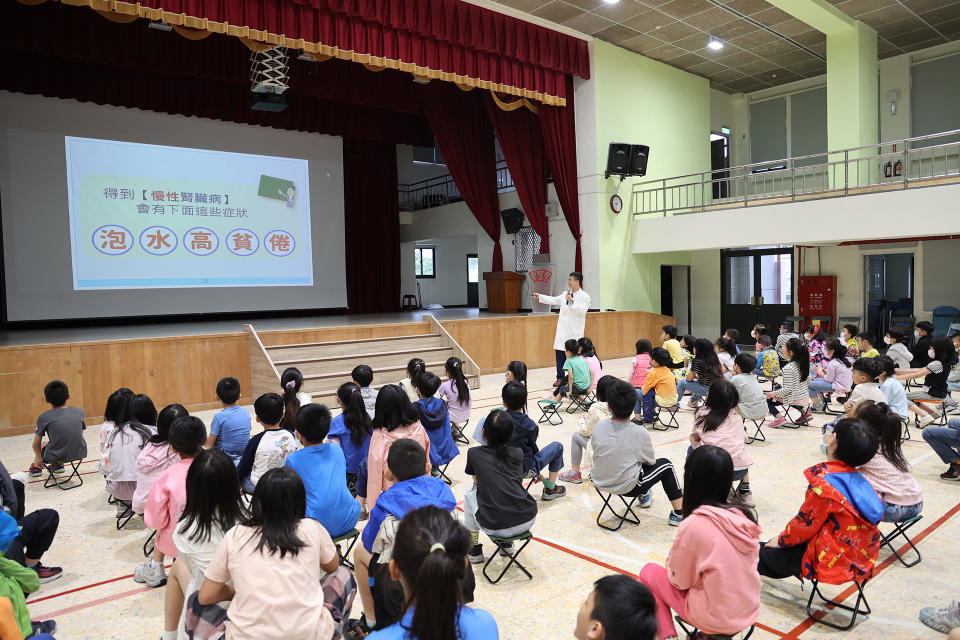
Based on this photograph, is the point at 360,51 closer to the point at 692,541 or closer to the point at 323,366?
the point at 323,366

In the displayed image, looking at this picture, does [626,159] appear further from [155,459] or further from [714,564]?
[714,564]

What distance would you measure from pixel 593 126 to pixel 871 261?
5878mm

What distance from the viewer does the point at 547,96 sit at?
390 inches

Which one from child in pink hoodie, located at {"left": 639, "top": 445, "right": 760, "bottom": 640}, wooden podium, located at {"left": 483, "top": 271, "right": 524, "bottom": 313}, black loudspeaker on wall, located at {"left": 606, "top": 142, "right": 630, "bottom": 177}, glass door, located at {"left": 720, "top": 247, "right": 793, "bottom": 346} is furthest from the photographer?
glass door, located at {"left": 720, "top": 247, "right": 793, "bottom": 346}

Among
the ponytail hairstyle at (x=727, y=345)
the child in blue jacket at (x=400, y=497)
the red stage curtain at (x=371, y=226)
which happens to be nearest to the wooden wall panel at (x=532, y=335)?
the ponytail hairstyle at (x=727, y=345)

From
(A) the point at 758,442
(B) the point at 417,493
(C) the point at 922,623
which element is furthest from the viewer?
(A) the point at 758,442

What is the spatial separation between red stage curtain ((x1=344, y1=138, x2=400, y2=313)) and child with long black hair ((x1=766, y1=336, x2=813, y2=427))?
9.64m

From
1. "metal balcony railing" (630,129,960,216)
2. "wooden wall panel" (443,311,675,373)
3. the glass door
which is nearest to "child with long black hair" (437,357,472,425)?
"wooden wall panel" (443,311,675,373)

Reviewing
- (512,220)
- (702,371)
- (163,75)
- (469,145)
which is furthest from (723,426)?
(163,75)

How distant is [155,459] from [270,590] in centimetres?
176

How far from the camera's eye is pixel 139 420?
3684 millimetres

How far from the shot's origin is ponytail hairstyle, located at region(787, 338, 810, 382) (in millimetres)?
5402

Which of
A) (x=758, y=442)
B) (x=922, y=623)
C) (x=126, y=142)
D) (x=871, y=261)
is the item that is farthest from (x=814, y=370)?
(x=126, y=142)

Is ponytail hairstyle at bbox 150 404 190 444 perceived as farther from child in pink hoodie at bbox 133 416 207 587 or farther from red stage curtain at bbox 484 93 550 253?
red stage curtain at bbox 484 93 550 253
